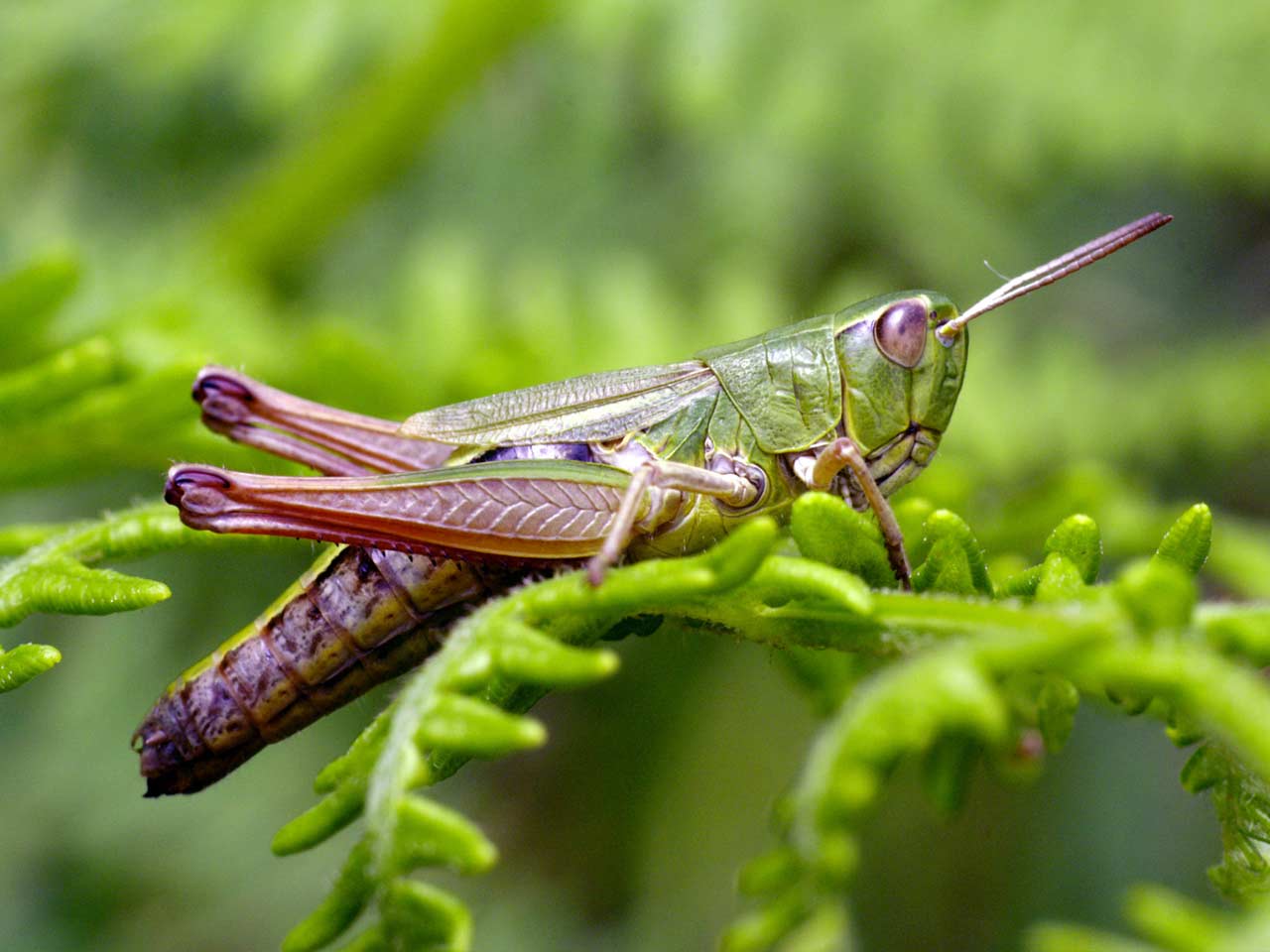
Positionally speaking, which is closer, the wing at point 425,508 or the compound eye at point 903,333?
the wing at point 425,508

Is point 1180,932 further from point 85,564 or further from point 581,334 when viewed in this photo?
point 581,334

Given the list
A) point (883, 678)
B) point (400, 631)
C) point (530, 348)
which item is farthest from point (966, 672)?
point (530, 348)

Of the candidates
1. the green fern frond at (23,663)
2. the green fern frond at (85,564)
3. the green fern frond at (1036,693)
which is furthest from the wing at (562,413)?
the green fern frond at (23,663)

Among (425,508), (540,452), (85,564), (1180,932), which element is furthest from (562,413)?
(1180,932)

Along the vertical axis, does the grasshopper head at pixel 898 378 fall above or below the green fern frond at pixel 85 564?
below

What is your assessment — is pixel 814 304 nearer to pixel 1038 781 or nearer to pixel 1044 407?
pixel 1044 407

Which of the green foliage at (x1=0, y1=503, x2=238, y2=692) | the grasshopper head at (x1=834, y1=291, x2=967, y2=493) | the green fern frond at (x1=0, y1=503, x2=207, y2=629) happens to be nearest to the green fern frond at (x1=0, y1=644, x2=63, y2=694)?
the green foliage at (x1=0, y1=503, x2=238, y2=692)

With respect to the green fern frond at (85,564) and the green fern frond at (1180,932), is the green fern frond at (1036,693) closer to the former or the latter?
the green fern frond at (1180,932)
